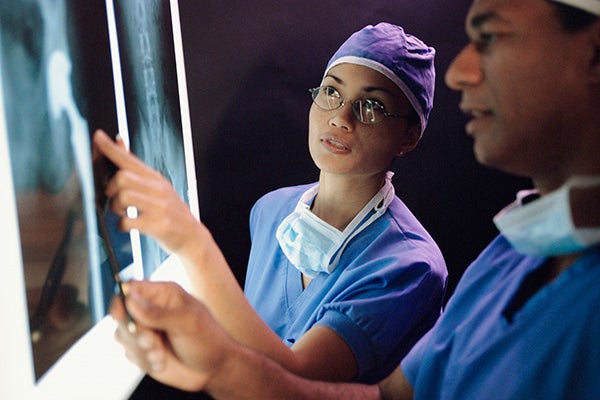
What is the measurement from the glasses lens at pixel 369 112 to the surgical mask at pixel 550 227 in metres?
0.57

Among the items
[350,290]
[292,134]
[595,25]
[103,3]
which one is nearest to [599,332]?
[595,25]

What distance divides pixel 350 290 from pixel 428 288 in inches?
6.4

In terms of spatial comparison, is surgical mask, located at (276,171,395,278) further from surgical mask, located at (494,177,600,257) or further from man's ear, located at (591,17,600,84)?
man's ear, located at (591,17,600,84)

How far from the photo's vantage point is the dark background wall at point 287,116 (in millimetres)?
1798

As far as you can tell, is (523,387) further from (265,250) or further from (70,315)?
(265,250)

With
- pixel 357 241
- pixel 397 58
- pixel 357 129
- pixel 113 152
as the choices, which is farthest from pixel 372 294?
pixel 113 152

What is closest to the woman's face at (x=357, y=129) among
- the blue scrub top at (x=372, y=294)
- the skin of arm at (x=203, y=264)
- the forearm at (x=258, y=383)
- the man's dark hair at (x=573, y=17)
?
the blue scrub top at (x=372, y=294)

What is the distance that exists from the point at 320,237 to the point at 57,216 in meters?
0.74

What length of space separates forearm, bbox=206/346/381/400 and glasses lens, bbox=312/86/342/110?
0.60 meters

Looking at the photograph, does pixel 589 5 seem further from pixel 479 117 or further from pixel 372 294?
pixel 372 294

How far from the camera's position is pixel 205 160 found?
187 cm

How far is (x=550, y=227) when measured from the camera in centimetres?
75

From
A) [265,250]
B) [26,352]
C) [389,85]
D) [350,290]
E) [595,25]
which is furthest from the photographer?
[265,250]

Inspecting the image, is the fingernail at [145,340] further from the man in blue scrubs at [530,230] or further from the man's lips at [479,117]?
the man's lips at [479,117]
